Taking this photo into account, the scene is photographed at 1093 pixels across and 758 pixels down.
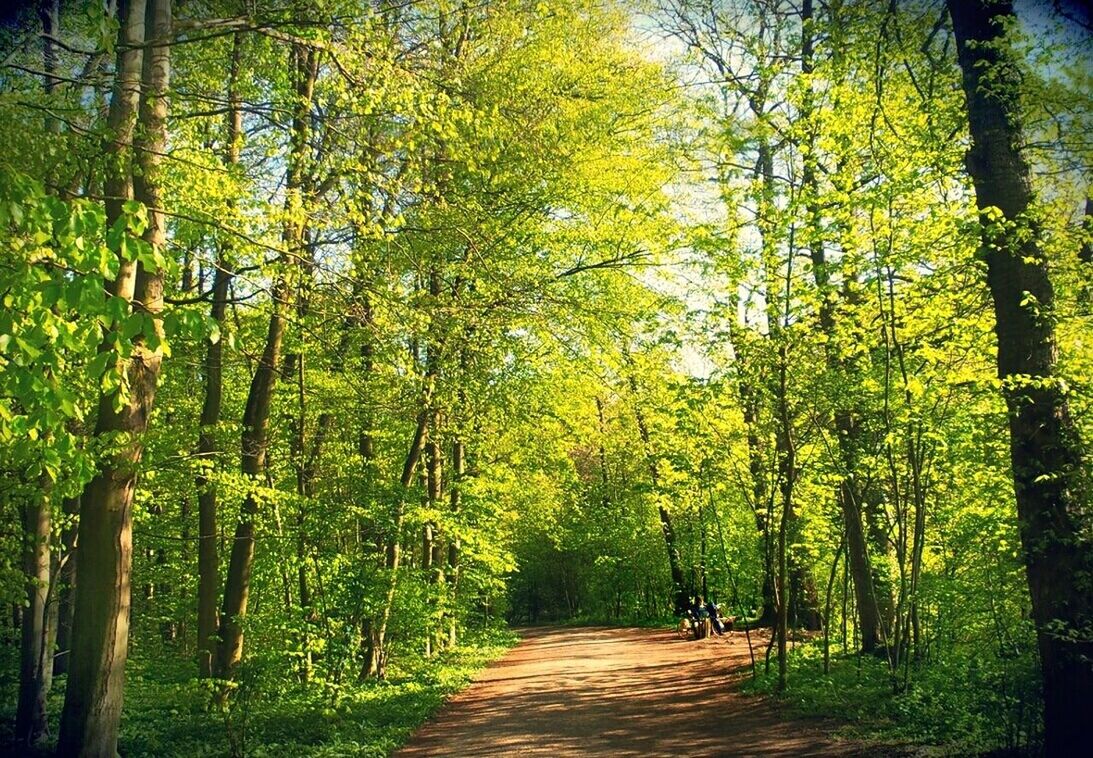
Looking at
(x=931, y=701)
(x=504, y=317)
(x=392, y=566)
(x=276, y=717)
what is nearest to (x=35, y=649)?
(x=276, y=717)

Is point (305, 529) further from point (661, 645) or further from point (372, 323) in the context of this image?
point (661, 645)

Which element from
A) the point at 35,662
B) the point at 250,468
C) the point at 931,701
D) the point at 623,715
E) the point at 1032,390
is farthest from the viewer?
the point at 250,468

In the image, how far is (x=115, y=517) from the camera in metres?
5.97

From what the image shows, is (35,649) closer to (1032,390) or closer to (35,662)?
(35,662)

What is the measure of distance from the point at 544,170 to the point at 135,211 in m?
6.92

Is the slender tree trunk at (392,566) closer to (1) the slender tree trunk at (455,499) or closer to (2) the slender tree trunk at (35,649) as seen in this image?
(1) the slender tree trunk at (455,499)

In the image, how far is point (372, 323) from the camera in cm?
776

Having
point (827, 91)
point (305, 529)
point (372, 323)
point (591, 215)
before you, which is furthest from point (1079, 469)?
point (305, 529)

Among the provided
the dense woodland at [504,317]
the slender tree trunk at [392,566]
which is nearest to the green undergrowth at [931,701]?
the dense woodland at [504,317]

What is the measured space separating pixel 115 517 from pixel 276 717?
475cm

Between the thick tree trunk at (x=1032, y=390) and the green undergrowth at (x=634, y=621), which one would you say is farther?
the green undergrowth at (x=634, y=621)

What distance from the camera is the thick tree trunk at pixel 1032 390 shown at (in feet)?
17.5

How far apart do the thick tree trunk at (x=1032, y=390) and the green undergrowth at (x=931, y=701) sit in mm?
744

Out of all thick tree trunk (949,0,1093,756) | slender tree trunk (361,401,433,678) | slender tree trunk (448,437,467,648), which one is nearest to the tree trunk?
slender tree trunk (361,401,433,678)
